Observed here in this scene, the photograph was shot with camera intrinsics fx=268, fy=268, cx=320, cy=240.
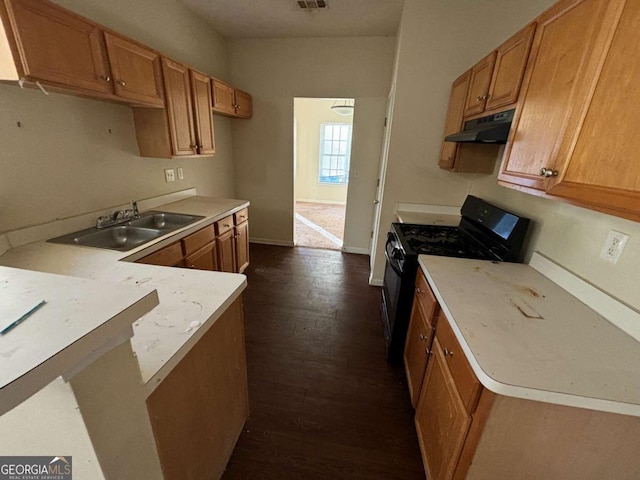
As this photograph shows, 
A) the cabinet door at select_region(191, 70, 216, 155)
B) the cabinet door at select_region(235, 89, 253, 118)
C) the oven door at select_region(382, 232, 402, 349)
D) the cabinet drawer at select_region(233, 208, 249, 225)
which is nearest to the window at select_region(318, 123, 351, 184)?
the cabinet door at select_region(235, 89, 253, 118)

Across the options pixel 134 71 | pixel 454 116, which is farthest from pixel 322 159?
pixel 134 71

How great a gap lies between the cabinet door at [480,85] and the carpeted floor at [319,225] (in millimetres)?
2657

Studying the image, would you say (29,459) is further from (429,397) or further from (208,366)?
(429,397)

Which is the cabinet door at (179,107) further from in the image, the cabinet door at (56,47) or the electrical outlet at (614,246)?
the electrical outlet at (614,246)

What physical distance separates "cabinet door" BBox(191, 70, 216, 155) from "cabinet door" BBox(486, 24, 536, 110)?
2.39m

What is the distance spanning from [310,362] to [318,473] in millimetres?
700

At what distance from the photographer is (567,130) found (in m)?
0.98

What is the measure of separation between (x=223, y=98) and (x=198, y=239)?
1.73 m

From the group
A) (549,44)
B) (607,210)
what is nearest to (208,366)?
(607,210)

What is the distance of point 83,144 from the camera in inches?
73.4

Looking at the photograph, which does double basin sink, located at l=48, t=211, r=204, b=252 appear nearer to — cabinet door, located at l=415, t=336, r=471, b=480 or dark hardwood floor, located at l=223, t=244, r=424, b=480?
dark hardwood floor, located at l=223, t=244, r=424, b=480

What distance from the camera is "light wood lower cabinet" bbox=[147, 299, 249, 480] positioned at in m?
0.84

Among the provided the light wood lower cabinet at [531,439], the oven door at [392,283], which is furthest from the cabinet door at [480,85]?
the light wood lower cabinet at [531,439]

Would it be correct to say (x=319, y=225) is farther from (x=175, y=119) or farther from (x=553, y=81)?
(x=553, y=81)
